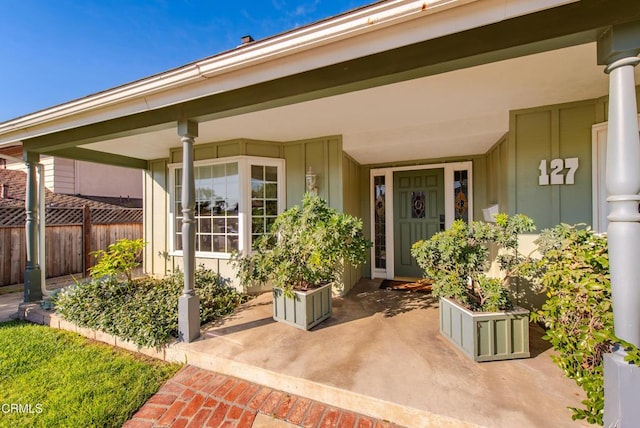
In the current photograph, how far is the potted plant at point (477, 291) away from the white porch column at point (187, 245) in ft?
7.88

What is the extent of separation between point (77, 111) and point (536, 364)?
5312 mm

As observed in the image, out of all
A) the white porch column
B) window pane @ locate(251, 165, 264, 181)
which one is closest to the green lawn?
the white porch column

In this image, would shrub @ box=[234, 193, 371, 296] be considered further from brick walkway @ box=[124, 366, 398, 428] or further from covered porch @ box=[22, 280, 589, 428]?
brick walkway @ box=[124, 366, 398, 428]

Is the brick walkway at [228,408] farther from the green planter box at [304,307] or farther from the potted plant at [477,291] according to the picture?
the potted plant at [477,291]

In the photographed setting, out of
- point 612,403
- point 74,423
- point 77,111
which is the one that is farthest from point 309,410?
point 77,111

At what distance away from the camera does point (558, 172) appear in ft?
9.74

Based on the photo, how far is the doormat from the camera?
4387 mm

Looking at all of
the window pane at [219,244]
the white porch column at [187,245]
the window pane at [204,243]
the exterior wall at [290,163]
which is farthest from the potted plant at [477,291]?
the window pane at [204,243]

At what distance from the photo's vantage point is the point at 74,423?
181cm

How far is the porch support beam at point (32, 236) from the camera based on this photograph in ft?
12.9

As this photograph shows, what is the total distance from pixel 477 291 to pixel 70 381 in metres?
3.77

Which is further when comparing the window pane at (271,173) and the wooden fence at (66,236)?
the wooden fence at (66,236)

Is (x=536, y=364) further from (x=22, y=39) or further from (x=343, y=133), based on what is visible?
(x=22, y=39)

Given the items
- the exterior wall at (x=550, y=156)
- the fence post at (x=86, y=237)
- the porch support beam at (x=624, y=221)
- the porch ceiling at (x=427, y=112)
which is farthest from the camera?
the fence post at (x=86, y=237)
